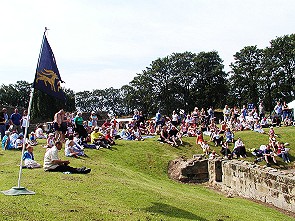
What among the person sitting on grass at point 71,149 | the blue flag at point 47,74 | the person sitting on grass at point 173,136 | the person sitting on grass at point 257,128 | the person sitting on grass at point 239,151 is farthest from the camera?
the person sitting on grass at point 257,128

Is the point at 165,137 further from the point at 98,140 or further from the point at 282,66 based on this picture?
the point at 282,66

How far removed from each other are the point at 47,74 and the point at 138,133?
17031 mm

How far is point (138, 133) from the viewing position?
1077 inches

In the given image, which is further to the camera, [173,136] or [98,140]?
[173,136]

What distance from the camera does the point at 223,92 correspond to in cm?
7650

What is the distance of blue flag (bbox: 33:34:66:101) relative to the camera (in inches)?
411

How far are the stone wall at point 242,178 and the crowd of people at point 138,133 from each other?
6.10ft

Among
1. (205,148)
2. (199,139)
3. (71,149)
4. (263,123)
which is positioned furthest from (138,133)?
(263,123)

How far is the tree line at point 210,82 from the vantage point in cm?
6831

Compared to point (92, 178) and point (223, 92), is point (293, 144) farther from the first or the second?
point (223, 92)

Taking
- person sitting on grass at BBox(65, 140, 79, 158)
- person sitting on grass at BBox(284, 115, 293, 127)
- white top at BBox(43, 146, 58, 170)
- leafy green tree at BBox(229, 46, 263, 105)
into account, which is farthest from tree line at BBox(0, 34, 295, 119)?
white top at BBox(43, 146, 58, 170)

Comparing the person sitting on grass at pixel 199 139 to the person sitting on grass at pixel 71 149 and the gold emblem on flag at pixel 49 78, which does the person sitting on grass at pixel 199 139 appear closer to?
the person sitting on grass at pixel 71 149

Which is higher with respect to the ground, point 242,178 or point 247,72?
point 247,72

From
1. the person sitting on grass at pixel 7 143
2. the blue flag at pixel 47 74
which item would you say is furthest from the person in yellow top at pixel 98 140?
the blue flag at pixel 47 74
